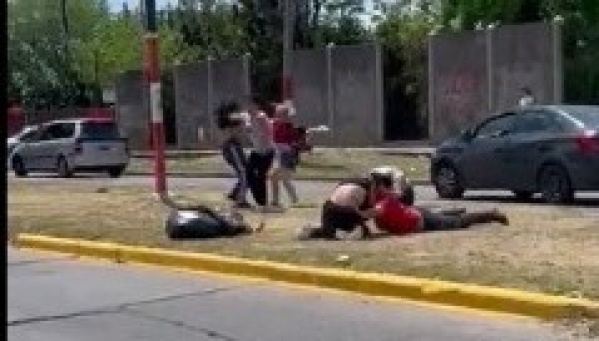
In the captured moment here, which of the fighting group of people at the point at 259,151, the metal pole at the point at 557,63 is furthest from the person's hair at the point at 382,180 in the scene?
the metal pole at the point at 557,63

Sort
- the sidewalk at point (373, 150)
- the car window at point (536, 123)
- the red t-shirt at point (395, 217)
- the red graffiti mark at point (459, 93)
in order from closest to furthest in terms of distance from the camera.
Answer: the red t-shirt at point (395, 217) < the car window at point (536, 123) < the sidewalk at point (373, 150) < the red graffiti mark at point (459, 93)

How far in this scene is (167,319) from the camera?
8.52 metres

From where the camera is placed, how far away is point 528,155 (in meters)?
16.8

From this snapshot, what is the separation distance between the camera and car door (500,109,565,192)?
1644cm

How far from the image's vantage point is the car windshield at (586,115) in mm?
16047

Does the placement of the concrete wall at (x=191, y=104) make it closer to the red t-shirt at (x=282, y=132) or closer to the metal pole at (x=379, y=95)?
the metal pole at (x=379, y=95)

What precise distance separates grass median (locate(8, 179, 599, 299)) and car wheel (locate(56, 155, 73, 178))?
15.9 meters

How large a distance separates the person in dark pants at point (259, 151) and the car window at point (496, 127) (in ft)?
10.9

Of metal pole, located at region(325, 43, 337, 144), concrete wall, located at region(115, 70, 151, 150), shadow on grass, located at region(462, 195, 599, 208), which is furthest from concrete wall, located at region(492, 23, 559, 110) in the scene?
concrete wall, located at region(115, 70, 151, 150)

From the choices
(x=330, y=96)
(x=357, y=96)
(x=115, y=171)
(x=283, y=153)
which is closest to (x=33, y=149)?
(x=115, y=171)

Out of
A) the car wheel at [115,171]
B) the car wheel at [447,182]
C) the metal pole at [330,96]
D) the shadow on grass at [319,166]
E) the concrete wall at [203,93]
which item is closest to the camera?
the car wheel at [447,182]

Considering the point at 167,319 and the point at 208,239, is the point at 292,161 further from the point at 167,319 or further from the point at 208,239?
the point at 167,319

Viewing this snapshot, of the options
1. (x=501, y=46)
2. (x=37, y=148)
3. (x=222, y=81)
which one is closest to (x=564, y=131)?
(x=501, y=46)

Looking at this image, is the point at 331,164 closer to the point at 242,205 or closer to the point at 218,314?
the point at 242,205
